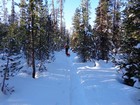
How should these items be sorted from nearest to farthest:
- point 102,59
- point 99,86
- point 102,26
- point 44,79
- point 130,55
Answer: point 130,55 → point 99,86 → point 44,79 → point 102,59 → point 102,26

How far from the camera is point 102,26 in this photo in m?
33.7

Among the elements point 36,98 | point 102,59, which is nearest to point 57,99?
point 36,98

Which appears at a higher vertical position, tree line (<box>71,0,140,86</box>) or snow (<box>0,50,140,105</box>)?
tree line (<box>71,0,140,86</box>)

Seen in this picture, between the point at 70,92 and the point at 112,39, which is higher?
the point at 112,39

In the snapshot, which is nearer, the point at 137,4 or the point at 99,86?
the point at 137,4

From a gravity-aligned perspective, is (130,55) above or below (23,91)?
above

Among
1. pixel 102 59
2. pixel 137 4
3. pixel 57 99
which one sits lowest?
pixel 57 99

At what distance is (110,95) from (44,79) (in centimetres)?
685

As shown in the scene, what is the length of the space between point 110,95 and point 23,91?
17.3 feet

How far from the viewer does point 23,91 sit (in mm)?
14727

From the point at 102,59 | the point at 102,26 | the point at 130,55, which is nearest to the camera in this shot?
the point at 130,55

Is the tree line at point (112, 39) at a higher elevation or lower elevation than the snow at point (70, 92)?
higher

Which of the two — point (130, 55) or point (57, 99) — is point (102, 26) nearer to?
point (130, 55)

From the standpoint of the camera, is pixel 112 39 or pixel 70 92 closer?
pixel 70 92
